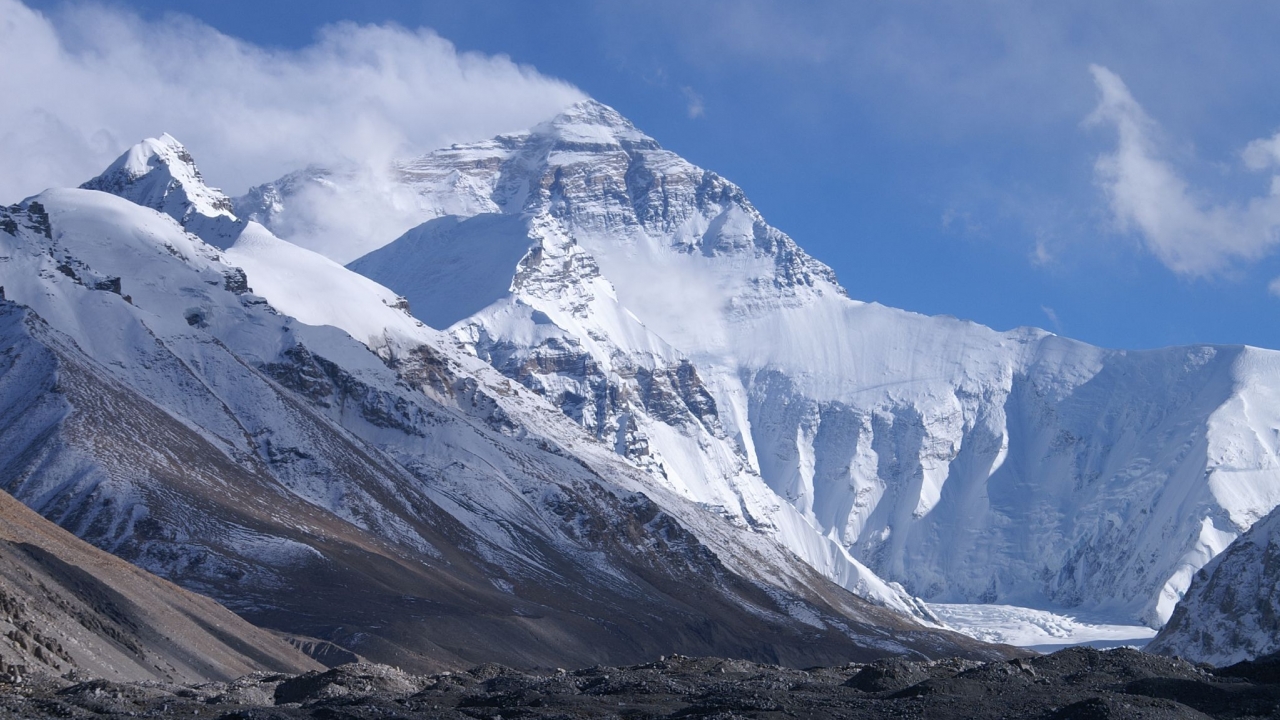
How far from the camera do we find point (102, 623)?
337ft

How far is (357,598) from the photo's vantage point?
182m

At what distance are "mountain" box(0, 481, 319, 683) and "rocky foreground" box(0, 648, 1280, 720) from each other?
26.4 feet

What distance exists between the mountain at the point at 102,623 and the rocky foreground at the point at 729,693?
317 inches

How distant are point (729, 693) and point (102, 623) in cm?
5170

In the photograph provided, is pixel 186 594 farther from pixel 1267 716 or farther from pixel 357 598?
pixel 1267 716

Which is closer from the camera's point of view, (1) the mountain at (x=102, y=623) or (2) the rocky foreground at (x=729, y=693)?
(2) the rocky foreground at (x=729, y=693)

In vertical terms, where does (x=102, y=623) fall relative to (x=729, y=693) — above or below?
below

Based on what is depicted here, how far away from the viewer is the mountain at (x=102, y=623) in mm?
85188

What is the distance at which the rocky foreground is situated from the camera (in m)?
65.0

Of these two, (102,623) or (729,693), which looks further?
(102,623)

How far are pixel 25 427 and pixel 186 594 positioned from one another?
69.9 metres

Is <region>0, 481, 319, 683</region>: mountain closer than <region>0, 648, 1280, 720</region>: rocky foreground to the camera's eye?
No

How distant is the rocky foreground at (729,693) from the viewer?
65000 mm

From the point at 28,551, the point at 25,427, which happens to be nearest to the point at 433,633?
the point at 25,427
